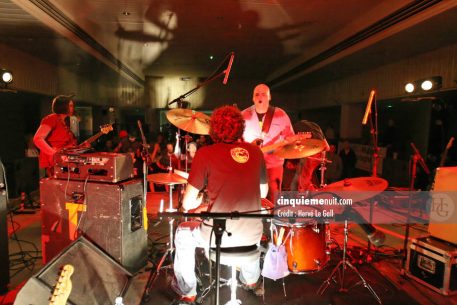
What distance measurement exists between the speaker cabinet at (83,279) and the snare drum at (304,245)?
1578 mm

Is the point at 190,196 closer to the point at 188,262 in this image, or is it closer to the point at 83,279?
the point at 188,262

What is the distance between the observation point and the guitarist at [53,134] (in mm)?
3813

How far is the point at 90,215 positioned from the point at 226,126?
186cm

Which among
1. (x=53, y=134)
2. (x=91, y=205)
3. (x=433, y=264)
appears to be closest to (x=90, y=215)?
(x=91, y=205)

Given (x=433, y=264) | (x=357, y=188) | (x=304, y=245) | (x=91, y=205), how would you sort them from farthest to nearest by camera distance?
(x=433, y=264)
(x=91, y=205)
(x=357, y=188)
(x=304, y=245)

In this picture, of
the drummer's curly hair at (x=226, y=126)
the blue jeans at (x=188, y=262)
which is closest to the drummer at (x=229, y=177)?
the drummer's curly hair at (x=226, y=126)

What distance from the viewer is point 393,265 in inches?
158

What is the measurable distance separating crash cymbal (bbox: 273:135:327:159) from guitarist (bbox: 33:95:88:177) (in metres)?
2.73

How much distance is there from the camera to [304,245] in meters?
2.97

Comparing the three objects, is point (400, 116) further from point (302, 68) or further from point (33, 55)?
point (33, 55)

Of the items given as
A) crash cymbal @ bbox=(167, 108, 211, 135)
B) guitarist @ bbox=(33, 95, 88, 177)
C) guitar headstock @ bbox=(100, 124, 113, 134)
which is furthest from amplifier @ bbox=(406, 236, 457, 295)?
guitarist @ bbox=(33, 95, 88, 177)

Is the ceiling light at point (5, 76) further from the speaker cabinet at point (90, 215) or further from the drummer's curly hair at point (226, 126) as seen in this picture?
the drummer's curly hair at point (226, 126)

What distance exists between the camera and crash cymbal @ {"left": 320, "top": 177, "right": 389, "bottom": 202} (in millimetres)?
3086

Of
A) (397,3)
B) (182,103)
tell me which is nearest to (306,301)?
(182,103)
